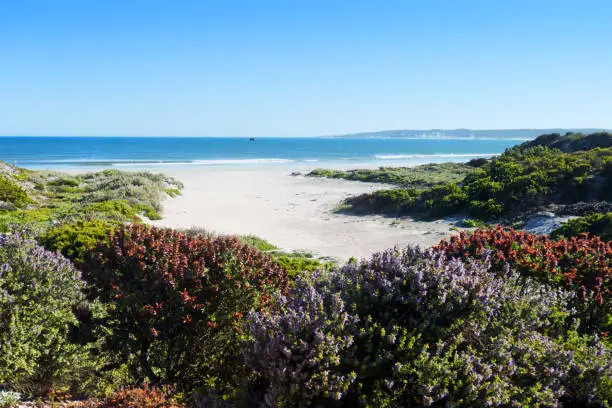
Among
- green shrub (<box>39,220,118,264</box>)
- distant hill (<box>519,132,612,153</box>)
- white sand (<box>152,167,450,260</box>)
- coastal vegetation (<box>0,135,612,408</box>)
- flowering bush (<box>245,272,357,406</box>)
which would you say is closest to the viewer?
flowering bush (<box>245,272,357,406</box>)

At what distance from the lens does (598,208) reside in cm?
1661

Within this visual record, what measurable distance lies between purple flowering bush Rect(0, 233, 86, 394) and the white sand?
29.4 feet

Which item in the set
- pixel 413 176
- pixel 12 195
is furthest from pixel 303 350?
pixel 413 176

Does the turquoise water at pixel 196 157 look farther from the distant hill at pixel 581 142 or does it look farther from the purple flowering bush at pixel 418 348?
the purple flowering bush at pixel 418 348

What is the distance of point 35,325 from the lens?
14.7 ft

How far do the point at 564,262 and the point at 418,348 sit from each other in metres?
3.70

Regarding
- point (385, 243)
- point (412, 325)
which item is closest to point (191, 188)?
point (385, 243)

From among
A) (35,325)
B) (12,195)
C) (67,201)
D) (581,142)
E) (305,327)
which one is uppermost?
(581,142)

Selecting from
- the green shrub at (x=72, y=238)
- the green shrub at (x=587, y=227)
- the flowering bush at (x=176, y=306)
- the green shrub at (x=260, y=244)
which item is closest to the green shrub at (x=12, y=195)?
the green shrub at (x=72, y=238)

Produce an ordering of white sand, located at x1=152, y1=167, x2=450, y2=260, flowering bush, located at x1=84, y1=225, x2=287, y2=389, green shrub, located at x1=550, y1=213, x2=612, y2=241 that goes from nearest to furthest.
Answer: flowering bush, located at x1=84, y1=225, x2=287, y2=389
green shrub, located at x1=550, y1=213, x2=612, y2=241
white sand, located at x1=152, y1=167, x2=450, y2=260

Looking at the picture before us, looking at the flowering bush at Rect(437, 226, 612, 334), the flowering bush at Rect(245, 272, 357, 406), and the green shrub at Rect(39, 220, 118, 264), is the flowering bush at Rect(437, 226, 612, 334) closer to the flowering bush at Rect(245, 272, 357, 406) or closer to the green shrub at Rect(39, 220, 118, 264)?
the flowering bush at Rect(245, 272, 357, 406)

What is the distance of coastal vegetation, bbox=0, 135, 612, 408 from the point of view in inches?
136

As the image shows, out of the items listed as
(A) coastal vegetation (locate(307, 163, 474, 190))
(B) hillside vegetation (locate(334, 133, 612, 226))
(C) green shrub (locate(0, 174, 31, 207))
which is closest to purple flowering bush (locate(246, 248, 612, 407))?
(B) hillside vegetation (locate(334, 133, 612, 226))

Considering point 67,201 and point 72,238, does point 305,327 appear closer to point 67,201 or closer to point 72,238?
point 72,238
